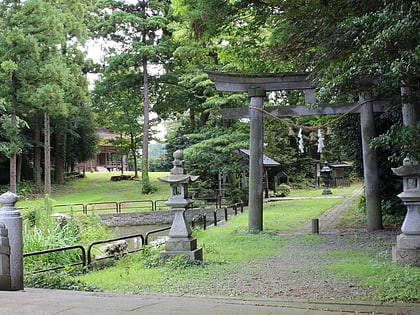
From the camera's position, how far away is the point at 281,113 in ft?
40.7

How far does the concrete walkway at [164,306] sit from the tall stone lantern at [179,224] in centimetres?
296

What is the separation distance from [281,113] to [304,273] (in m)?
6.17

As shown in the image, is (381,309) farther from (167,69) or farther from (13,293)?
(167,69)

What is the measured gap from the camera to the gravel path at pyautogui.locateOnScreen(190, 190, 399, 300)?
5.80 m

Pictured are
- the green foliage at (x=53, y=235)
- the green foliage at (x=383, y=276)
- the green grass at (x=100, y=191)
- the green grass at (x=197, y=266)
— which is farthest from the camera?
the green grass at (x=100, y=191)

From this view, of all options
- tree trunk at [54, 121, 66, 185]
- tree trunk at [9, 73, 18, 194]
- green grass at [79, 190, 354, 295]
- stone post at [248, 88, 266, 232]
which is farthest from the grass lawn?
A: tree trunk at [54, 121, 66, 185]

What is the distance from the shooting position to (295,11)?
897 cm

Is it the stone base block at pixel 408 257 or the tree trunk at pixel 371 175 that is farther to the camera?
the tree trunk at pixel 371 175

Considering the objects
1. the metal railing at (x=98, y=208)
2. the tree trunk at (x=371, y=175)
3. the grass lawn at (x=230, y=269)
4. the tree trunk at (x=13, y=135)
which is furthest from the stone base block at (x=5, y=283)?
the tree trunk at (x=13, y=135)

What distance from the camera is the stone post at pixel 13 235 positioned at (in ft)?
18.2

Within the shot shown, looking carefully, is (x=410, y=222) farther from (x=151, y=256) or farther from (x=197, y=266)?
(x=151, y=256)

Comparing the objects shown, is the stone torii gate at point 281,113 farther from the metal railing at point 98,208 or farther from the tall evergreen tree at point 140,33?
the tall evergreen tree at point 140,33

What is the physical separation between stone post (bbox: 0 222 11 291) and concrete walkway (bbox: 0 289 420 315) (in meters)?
0.20

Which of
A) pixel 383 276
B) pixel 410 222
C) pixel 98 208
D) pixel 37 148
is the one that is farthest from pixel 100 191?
pixel 383 276
